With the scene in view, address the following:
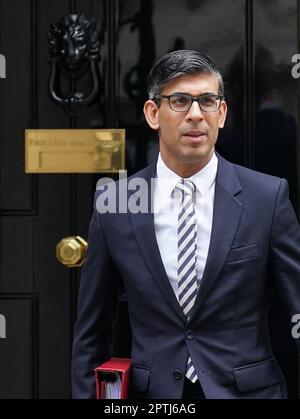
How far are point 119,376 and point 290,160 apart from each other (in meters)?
0.85

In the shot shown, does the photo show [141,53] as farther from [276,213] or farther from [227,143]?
[276,213]

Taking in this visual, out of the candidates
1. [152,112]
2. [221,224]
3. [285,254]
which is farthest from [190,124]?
[285,254]

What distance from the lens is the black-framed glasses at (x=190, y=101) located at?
1.62m

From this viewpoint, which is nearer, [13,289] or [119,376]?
[119,376]

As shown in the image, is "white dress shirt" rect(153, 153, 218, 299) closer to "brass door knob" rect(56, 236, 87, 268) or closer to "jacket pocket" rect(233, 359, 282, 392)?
"jacket pocket" rect(233, 359, 282, 392)

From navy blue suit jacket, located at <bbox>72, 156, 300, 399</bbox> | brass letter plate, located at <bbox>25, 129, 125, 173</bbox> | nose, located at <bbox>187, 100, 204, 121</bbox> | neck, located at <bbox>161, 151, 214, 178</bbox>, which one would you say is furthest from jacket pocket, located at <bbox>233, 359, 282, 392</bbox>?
brass letter plate, located at <bbox>25, 129, 125, 173</bbox>

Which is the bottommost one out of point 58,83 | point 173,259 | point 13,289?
point 13,289

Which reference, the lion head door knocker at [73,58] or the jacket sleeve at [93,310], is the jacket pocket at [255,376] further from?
the lion head door knocker at [73,58]

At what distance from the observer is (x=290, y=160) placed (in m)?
2.03

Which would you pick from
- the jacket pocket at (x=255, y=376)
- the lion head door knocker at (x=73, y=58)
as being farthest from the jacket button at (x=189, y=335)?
the lion head door knocker at (x=73, y=58)

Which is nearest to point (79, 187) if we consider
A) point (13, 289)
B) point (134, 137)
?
point (134, 137)

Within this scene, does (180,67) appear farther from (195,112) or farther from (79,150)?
(79,150)

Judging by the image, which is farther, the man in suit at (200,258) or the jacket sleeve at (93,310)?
the jacket sleeve at (93,310)

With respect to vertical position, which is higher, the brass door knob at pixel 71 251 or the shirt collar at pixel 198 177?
the shirt collar at pixel 198 177
